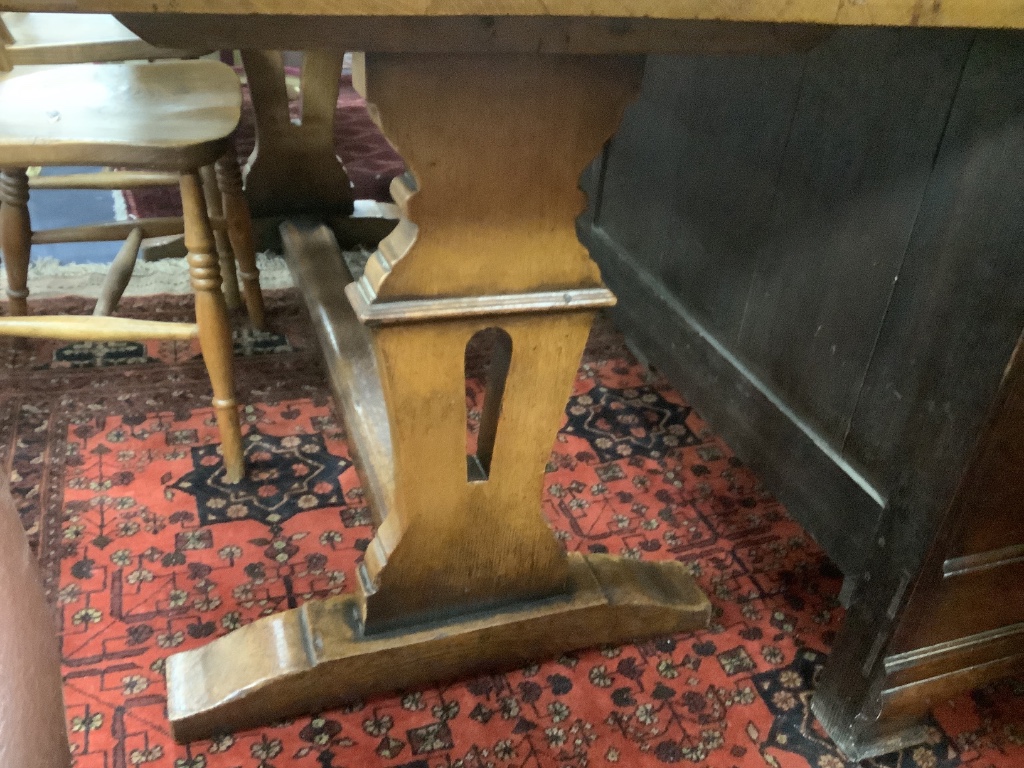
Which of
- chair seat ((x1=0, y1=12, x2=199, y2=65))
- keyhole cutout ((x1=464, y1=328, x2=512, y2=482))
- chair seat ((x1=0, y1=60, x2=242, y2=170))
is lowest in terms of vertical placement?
keyhole cutout ((x1=464, y1=328, x2=512, y2=482))

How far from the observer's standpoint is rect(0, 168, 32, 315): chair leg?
155cm

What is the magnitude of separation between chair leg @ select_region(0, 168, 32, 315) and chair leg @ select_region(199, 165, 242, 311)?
33 cm

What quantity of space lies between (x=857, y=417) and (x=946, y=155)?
412 mm

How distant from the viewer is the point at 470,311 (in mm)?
862

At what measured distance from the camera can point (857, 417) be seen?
1267 mm

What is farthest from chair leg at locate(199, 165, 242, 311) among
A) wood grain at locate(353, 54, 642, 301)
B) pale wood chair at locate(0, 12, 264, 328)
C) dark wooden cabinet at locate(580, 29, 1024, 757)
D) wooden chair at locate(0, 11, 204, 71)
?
dark wooden cabinet at locate(580, 29, 1024, 757)

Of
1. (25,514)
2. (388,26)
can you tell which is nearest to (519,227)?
(388,26)

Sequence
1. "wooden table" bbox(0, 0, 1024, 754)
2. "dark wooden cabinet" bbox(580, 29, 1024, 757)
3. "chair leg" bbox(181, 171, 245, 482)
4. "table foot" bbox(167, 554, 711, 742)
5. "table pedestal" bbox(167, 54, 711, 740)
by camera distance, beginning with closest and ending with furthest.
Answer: "wooden table" bbox(0, 0, 1024, 754)
"table pedestal" bbox(167, 54, 711, 740)
"dark wooden cabinet" bbox(580, 29, 1024, 757)
"table foot" bbox(167, 554, 711, 742)
"chair leg" bbox(181, 171, 245, 482)

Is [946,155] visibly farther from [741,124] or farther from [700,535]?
[700,535]

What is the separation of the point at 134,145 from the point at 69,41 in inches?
26.6

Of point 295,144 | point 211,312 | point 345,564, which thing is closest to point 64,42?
point 295,144

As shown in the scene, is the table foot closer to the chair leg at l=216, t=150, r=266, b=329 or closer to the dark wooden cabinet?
the dark wooden cabinet

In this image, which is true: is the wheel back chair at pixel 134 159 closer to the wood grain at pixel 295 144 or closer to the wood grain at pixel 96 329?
the wood grain at pixel 96 329

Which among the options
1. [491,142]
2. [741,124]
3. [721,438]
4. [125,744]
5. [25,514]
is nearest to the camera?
[491,142]
